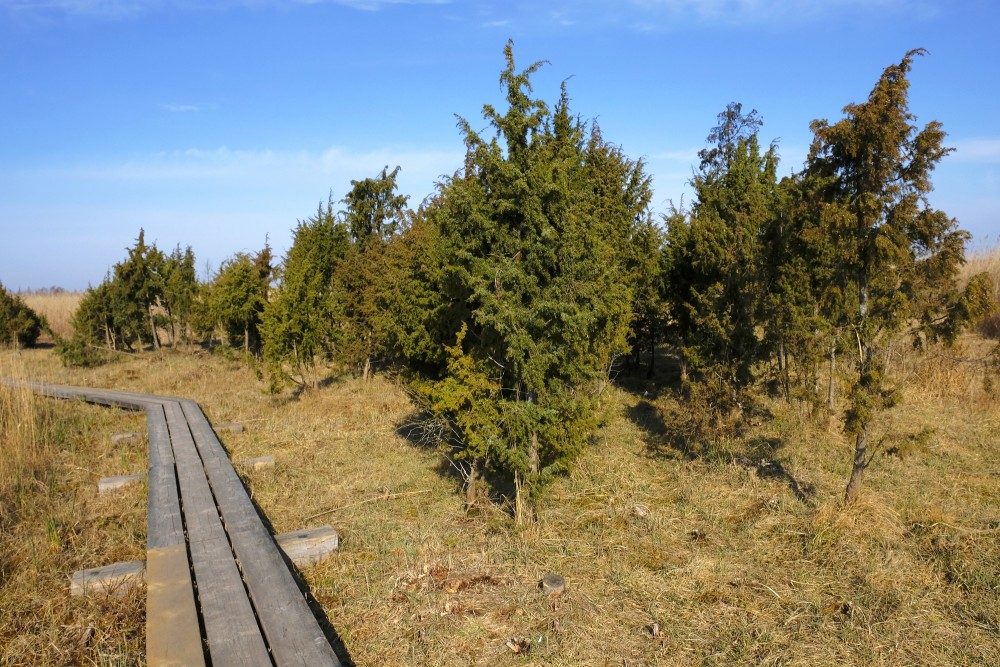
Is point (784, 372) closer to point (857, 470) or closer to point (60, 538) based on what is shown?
point (857, 470)

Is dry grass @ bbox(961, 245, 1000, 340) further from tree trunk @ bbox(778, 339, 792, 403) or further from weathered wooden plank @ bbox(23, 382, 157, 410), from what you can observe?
weathered wooden plank @ bbox(23, 382, 157, 410)

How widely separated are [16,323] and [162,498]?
25.5 meters

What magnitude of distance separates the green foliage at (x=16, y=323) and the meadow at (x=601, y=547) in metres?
18.7

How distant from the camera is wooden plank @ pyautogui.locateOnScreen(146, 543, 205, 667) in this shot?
3965 mm

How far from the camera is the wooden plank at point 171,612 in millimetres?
3965

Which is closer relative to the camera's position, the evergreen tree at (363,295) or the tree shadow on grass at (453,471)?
the tree shadow on grass at (453,471)

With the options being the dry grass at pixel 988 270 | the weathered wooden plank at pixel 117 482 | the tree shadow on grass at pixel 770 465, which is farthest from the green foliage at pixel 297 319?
the dry grass at pixel 988 270

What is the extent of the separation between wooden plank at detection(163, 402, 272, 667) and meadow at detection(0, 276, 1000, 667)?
1.70 feet

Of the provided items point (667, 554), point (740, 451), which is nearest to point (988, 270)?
point (740, 451)

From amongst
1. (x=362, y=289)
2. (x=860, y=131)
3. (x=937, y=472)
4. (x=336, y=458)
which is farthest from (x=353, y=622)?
(x=362, y=289)

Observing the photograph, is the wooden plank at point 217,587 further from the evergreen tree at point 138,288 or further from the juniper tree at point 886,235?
the evergreen tree at point 138,288

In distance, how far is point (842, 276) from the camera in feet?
23.1

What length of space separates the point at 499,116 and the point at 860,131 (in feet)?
12.9

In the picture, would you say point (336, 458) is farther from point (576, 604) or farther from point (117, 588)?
point (576, 604)
